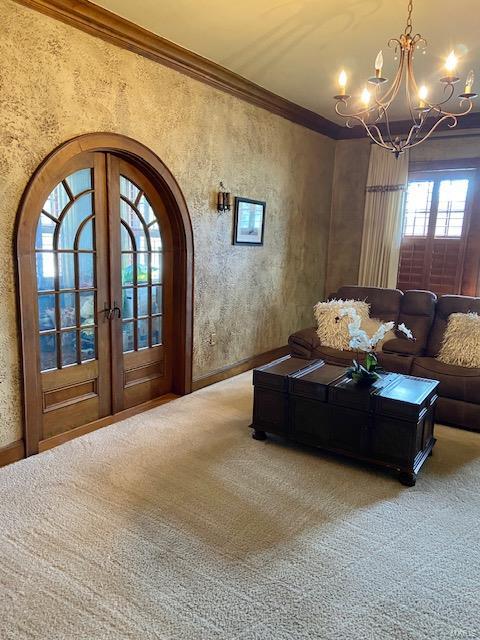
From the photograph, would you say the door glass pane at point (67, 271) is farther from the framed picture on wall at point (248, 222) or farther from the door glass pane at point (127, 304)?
the framed picture on wall at point (248, 222)

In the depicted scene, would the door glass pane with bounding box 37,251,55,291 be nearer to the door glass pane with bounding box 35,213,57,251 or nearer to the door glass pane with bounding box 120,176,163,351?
the door glass pane with bounding box 35,213,57,251

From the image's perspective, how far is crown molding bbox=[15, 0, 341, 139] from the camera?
2.96 metres

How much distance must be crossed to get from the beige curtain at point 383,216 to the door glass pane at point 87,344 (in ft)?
13.0

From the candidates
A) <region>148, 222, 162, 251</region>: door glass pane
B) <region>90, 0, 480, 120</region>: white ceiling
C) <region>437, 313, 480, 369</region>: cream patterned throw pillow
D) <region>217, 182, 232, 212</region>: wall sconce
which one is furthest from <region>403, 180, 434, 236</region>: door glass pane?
<region>148, 222, 162, 251</region>: door glass pane

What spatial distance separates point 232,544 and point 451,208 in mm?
4986

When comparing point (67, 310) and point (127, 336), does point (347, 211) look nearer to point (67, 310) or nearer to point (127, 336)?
point (127, 336)

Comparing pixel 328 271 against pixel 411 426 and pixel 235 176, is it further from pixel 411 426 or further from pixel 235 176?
pixel 411 426

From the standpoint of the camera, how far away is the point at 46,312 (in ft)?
10.5

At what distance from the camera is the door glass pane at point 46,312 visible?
317cm

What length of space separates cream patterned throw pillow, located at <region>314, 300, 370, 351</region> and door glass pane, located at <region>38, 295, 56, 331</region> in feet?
8.26

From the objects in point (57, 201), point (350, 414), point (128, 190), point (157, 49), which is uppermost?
point (157, 49)

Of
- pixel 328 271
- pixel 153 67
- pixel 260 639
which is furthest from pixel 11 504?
pixel 328 271

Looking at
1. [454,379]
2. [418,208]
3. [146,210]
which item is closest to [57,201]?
[146,210]

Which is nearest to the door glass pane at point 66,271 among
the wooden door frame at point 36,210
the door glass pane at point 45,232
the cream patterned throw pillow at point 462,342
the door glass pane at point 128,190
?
the door glass pane at point 45,232
